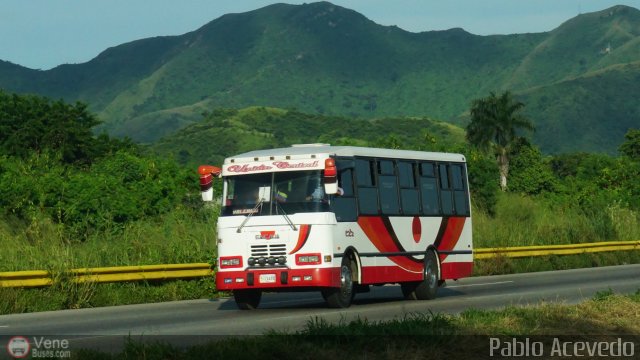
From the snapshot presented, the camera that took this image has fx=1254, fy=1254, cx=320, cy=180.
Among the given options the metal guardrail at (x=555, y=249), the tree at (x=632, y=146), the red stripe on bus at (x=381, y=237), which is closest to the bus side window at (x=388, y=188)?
the red stripe on bus at (x=381, y=237)

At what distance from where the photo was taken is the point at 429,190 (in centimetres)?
2528

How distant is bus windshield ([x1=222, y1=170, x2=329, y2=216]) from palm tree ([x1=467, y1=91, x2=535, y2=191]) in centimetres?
12160

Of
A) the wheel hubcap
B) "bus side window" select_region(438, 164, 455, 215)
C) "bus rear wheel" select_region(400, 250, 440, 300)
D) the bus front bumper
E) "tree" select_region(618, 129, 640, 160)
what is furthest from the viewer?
"tree" select_region(618, 129, 640, 160)

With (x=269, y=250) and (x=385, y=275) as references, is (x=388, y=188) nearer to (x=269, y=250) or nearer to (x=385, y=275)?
(x=385, y=275)

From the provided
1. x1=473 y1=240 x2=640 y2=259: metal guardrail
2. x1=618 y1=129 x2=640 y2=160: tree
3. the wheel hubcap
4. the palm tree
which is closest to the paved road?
the wheel hubcap

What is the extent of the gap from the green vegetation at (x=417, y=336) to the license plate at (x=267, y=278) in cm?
576

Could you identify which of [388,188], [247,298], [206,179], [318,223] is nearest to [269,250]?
[318,223]

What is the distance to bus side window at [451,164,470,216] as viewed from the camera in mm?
26578

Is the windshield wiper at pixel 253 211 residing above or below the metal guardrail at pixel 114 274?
above

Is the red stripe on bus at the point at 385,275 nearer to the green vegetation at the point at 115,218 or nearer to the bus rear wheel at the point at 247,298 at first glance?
the bus rear wheel at the point at 247,298

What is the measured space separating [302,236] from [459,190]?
6.56 m

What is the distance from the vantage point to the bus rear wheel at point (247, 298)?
72.7ft

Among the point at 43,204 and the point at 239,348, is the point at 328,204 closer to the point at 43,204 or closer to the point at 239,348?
the point at 239,348

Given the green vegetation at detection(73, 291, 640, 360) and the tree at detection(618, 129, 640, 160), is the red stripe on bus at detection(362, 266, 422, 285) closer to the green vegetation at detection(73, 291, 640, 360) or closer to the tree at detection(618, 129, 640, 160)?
the green vegetation at detection(73, 291, 640, 360)
